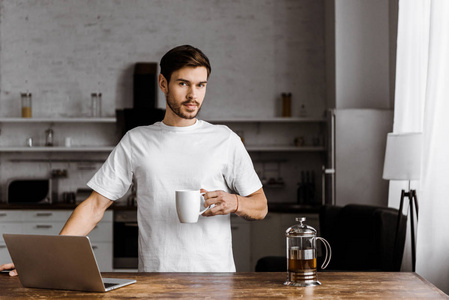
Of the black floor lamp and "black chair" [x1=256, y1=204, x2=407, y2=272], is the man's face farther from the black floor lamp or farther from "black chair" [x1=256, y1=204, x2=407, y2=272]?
"black chair" [x1=256, y1=204, x2=407, y2=272]

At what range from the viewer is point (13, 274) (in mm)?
1882

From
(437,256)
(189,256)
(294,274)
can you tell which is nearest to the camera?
(294,274)

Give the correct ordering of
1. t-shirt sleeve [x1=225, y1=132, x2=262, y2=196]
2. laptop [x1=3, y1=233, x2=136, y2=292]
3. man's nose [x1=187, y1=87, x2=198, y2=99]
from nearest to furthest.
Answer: laptop [x1=3, y1=233, x2=136, y2=292], man's nose [x1=187, y1=87, x2=198, y2=99], t-shirt sleeve [x1=225, y1=132, x2=262, y2=196]

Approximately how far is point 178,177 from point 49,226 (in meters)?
4.01

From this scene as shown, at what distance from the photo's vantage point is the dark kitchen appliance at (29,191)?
245 inches

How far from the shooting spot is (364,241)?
12.4 feet

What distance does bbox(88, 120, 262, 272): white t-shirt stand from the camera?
7.03 feet

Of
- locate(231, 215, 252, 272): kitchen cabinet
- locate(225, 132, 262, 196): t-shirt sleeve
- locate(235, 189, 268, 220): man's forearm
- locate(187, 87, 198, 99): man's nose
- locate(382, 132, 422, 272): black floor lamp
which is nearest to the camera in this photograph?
locate(235, 189, 268, 220): man's forearm

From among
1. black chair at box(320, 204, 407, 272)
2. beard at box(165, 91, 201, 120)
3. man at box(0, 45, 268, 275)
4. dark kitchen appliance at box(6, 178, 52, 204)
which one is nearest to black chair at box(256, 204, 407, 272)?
black chair at box(320, 204, 407, 272)

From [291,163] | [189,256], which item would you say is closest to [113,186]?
[189,256]

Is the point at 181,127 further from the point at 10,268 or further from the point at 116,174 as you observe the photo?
the point at 10,268

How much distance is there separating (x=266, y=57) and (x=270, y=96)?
17.7 inches

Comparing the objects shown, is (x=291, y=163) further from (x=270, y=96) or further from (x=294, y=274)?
(x=294, y=274)

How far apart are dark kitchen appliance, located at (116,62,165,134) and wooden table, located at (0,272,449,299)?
4153 millimetres
